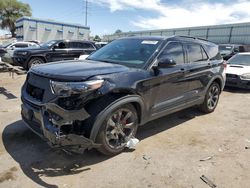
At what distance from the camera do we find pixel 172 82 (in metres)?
4.72

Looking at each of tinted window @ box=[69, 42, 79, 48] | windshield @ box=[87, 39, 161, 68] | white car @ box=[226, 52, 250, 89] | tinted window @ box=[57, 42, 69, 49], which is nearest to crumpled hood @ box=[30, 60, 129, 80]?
windshield @ box=[87, 39, 161, 68]

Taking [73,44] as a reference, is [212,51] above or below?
above

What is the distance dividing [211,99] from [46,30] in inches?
1601

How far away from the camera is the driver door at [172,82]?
448 cm

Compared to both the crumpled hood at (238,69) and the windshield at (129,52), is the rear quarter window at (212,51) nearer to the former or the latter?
the windshield at (129,52)

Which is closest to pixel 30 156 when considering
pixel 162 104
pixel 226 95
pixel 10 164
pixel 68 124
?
pixel 10 164

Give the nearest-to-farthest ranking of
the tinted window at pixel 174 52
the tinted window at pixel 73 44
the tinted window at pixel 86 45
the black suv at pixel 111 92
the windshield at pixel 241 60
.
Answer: the black suv at pixel 111 92 → the tinted window at pixel 174 52 → the windshield at pixel 241 60 → the tinted window at pixel 73 44 → the tinted window at pixel 86 45

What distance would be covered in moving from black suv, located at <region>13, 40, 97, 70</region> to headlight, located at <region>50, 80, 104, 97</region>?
9249 millimetres

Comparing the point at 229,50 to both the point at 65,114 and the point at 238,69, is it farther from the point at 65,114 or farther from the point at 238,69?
the point at 65,114

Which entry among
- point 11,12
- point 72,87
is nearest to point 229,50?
point 72,87

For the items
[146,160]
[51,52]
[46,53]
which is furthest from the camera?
[51,52]

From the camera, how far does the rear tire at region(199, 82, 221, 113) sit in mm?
6176

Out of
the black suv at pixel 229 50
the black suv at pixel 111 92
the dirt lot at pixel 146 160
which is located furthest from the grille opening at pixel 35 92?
the black suv at pixel 229 50

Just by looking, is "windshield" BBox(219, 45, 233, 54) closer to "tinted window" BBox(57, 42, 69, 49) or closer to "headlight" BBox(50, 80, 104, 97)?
"tinted window" BBox(57, 42, 69, 49)
